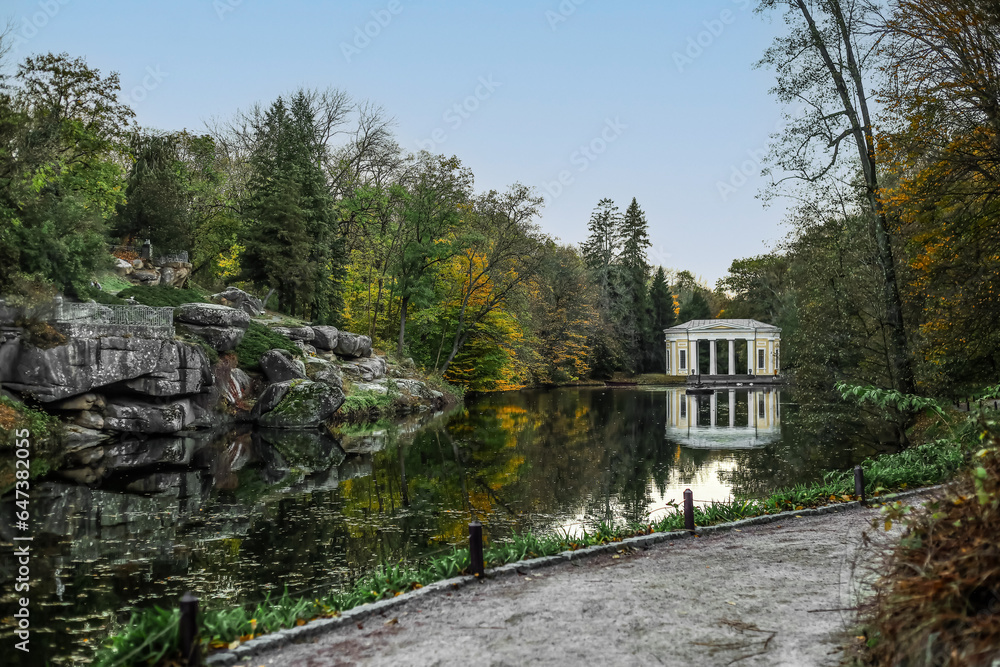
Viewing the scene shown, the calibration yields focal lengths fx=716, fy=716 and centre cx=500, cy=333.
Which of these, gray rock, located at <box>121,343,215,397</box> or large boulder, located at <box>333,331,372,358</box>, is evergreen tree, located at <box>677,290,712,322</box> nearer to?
large boulder, located at <box>333,331,372,358</box>

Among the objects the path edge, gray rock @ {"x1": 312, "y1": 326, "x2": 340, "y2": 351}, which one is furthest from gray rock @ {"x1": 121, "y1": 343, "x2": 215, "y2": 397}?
the path edge

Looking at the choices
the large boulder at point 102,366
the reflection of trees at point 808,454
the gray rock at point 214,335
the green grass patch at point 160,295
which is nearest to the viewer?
the reflection of trees at point 808,454

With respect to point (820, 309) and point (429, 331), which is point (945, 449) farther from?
point (429, 331)

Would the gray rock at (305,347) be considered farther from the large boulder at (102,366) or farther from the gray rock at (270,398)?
the large boulder at (102,366)

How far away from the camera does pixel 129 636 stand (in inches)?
196

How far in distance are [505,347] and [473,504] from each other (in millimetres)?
28850

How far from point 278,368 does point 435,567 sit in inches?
784

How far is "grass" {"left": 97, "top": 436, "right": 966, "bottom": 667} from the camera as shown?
5.03 meters

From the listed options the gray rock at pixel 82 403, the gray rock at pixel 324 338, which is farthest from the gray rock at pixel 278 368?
the gray rock at pixel 82 403

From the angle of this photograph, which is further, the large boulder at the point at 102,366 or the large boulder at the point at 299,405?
the large boulder at the point at 299,405

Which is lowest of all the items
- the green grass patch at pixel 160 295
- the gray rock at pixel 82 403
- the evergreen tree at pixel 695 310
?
the gray rock at pixel 82 403

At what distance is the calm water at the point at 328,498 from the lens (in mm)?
7858

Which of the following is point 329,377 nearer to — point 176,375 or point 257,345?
point 257,345

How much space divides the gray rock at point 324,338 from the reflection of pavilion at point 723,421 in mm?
13713
